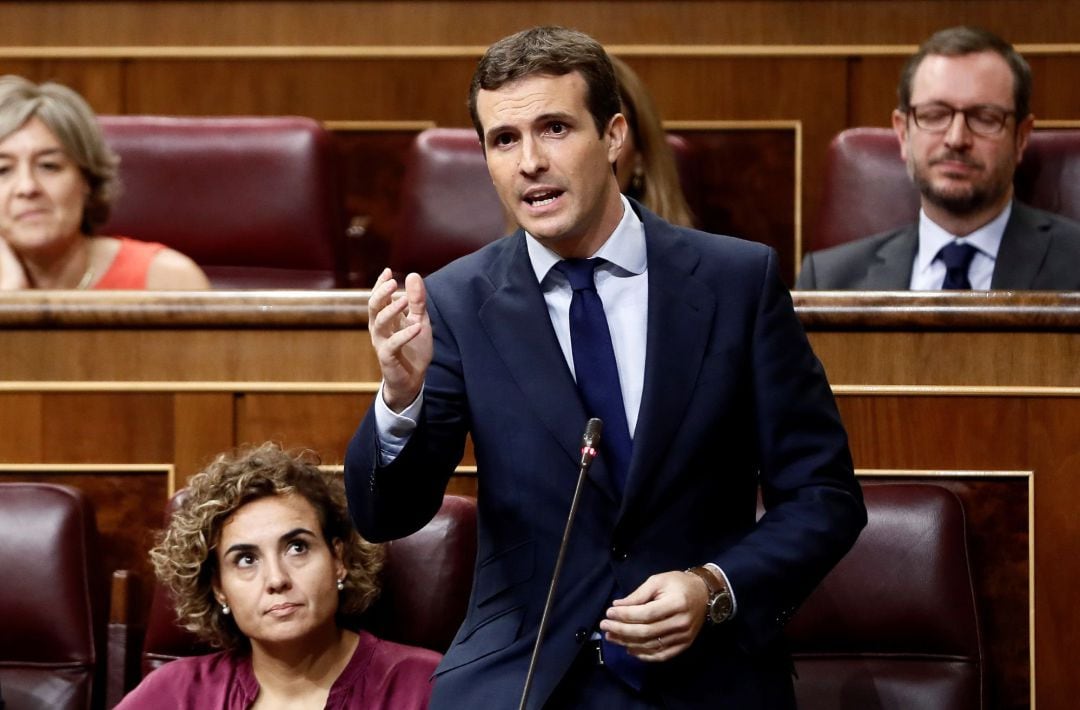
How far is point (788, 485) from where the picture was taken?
77 centimetres

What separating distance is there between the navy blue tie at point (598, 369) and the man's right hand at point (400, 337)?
0.09m

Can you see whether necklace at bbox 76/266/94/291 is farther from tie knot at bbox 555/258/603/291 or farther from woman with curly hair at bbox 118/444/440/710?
tie knot at bbox 555/258/603/291

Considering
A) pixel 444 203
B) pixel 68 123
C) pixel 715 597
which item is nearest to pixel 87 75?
pixel 68 123

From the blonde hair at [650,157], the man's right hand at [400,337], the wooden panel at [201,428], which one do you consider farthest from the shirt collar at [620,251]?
the blonde hair at [650,157]

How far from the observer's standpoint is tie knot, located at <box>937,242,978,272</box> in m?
1.35

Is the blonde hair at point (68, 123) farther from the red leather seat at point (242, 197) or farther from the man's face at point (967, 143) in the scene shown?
the man's face at point (967, 143)

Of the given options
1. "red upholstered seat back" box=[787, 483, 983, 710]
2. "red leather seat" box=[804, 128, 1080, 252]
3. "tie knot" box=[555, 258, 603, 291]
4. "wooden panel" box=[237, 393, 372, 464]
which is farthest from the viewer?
"red leather seat" box=[804, 128, 1080, 252]

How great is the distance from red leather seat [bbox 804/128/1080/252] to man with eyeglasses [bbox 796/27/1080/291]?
7cm

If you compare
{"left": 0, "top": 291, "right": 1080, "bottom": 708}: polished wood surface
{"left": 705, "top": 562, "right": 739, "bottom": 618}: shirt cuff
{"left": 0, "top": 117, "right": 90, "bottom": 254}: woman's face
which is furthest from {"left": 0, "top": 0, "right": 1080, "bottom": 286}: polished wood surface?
{"left": 705, "top": 562, "right": 739, "bottom": 618}: shirt cuff

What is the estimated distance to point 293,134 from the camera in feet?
4.79

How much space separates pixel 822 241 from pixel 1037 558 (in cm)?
52

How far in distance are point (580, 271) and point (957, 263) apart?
0.65 metres

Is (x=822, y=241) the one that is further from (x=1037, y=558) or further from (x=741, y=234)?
(x=1037, y=558)

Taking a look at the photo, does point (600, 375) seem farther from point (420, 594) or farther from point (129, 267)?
point (129, 267)
